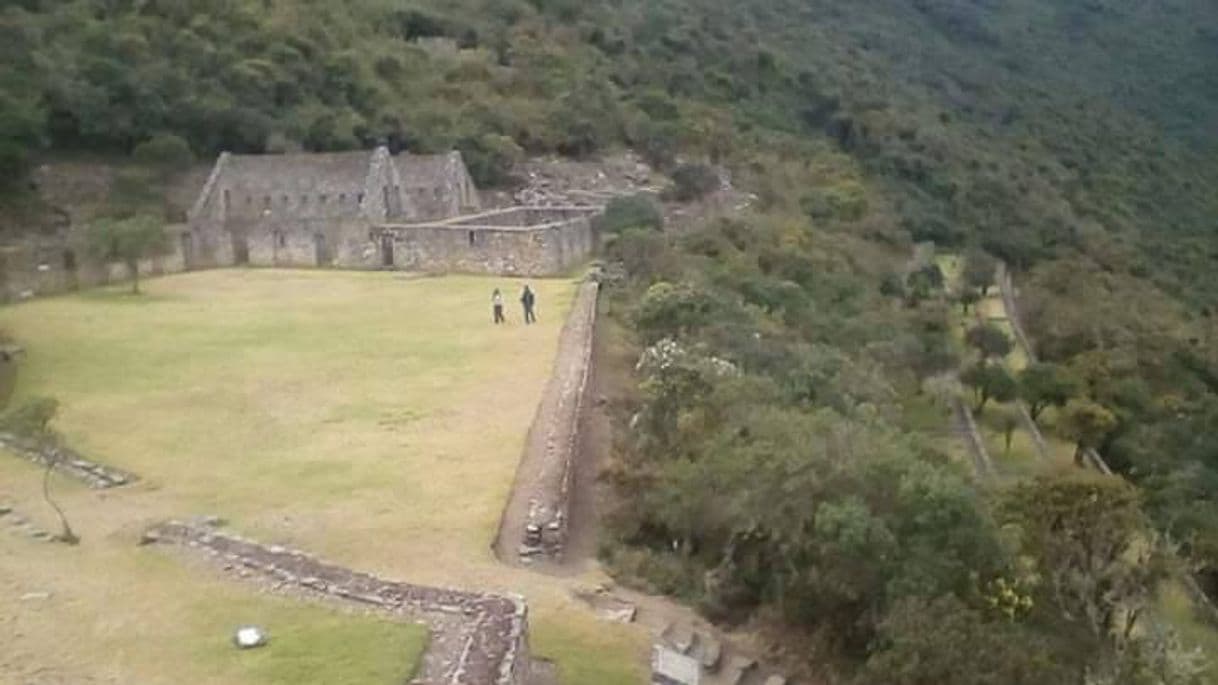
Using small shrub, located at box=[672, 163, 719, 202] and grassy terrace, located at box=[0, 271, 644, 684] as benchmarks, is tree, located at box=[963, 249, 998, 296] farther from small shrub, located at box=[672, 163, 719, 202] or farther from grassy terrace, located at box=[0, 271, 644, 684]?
grassy terrace, located at box=[0, 271, 644, 684]

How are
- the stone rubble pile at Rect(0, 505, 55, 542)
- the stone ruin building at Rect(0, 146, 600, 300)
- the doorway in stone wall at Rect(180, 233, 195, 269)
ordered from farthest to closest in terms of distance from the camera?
the doorway in stone wall at Rect(180, 233, 195, 269)
the stone ruin building at Rect(0, 146, 600, 300)
the stone rubble pile at Rect(0, 505, 55, 542)

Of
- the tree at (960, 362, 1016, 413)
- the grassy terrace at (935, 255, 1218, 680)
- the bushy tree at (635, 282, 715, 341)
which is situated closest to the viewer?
the grassy terrace at (935, 255, 1218, 680)

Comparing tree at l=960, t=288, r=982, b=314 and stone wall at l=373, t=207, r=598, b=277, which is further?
tree at l=960, t=288, r=982, b=314

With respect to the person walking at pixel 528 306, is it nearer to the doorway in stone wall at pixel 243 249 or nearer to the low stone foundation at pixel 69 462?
the low stone foundation at pixel 69 462

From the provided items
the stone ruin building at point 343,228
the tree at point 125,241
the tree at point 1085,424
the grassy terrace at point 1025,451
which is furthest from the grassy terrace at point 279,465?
the tree at point 1085,424

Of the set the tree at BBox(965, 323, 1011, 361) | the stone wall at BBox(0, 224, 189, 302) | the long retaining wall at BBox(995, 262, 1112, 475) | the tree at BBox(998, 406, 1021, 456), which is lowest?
the long retaining wall at BBox(995, 262, 1112, 475)

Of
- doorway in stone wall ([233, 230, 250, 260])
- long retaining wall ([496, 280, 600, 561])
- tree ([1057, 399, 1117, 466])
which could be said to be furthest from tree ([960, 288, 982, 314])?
long retaining wall ([496, 280, 600, 561])
